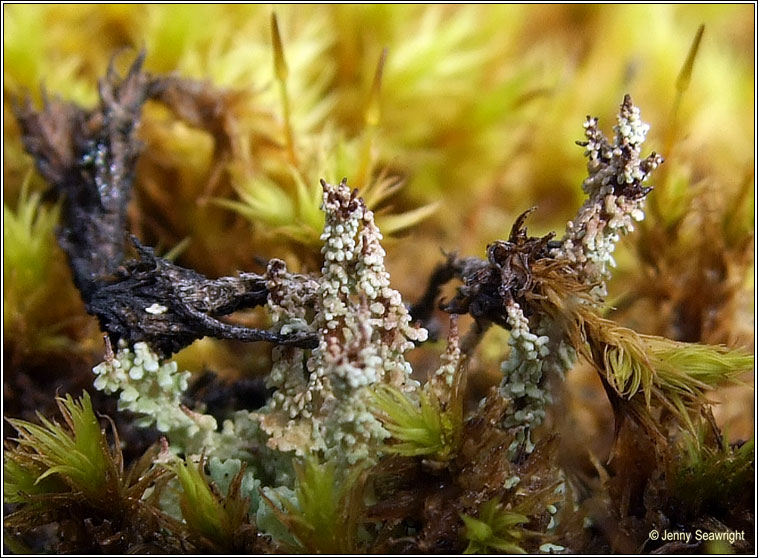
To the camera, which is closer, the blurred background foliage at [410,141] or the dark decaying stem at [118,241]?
the dark decaying stem at [118,241]

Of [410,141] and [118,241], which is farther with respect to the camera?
[410,141]

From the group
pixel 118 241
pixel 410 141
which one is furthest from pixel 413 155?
pixel 118 241

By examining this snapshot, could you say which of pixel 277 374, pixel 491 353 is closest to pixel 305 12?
pixel 491 353

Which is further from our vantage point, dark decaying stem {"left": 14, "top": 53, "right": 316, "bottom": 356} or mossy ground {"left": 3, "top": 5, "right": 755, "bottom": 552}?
mossy ground {"left": 3, "top": 5, "right": 755, "bottom": 552}

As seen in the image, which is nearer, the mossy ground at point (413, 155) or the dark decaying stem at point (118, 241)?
the dark decaying stem at point (118, 241)

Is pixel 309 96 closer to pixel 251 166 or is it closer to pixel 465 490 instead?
pixel 251 166

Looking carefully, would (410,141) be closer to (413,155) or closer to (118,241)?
(413,155)
